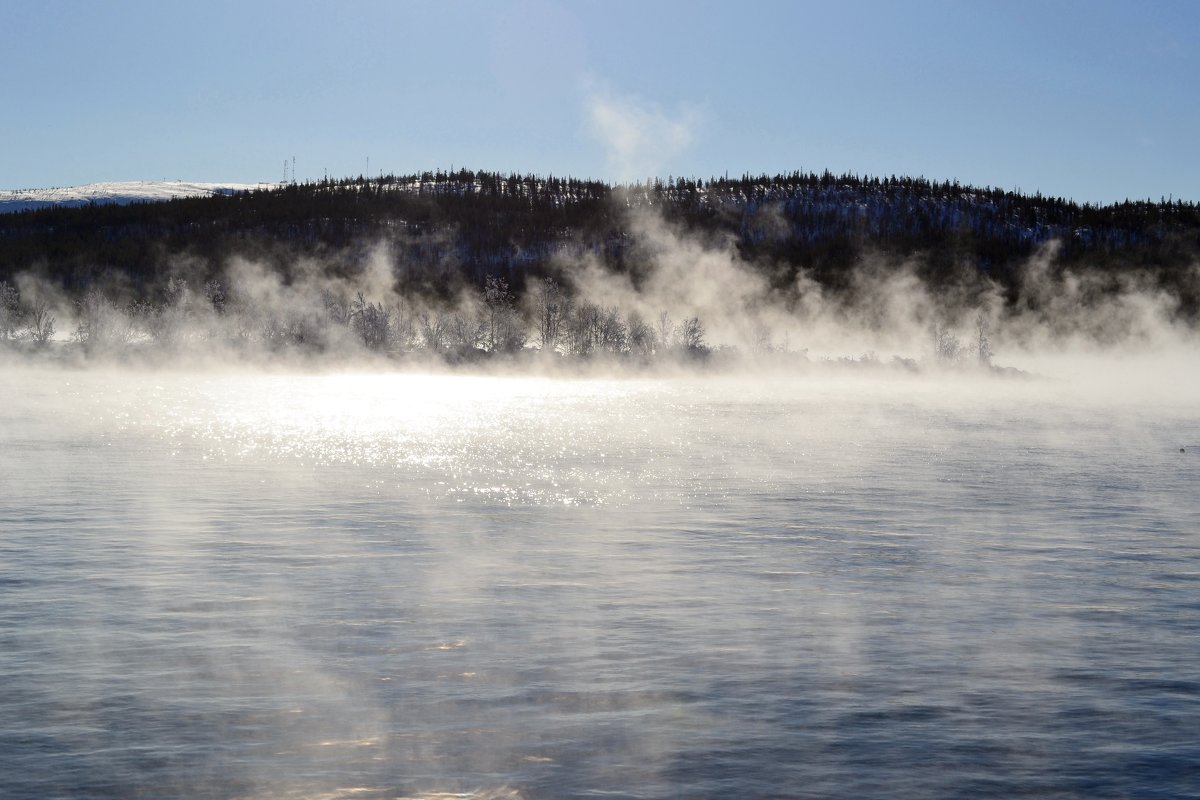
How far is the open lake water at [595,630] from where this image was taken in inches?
441

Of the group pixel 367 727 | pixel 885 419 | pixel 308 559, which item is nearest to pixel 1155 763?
pixel 367 727

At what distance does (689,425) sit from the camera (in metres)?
62.2

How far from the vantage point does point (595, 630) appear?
53.3 ft

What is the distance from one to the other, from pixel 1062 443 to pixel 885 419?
1719 centimetres

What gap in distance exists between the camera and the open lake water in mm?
11211

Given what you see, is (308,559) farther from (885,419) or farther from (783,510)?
(885,419)

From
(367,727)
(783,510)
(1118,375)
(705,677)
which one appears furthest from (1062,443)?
(1118,375)

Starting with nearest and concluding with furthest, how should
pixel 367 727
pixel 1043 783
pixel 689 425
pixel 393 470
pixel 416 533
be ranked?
pixel 1043 783
pixel 367 727
pixel 416 533
pixel 393 470
pixel 689 425

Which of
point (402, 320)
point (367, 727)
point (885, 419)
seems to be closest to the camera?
point (367, 727)

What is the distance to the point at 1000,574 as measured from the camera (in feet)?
68.0

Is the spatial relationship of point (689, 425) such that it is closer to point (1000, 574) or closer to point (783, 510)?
point (783, 510)

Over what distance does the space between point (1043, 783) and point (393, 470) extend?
29532mm

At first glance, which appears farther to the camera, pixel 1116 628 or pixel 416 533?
pixel 416 533

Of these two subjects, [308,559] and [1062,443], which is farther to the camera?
[1062,443]
